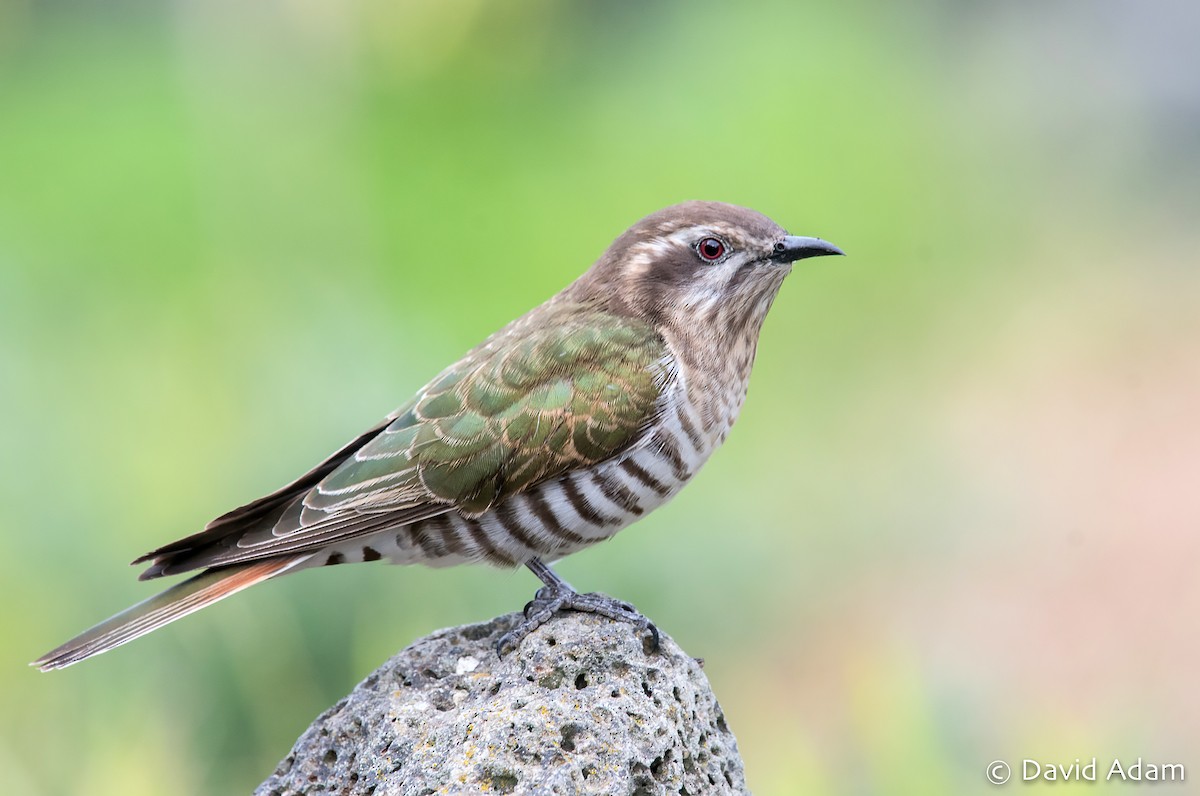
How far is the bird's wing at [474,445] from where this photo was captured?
16.3 ft

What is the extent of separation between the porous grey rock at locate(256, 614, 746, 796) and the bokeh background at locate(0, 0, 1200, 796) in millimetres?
1941

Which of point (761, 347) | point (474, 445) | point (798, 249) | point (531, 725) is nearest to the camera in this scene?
point (531, 725)

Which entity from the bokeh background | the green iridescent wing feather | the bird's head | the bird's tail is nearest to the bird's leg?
the green iridescent wing feather

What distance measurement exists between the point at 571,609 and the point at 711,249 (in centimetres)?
143

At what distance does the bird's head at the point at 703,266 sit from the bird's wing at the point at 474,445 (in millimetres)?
199

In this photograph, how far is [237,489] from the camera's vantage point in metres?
7.49

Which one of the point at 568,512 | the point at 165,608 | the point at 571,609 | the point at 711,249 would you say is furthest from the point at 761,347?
the point at 165,608

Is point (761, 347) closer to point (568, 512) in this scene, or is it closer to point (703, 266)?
point (703, 266)

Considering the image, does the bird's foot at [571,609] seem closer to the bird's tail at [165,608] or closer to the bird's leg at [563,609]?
the bird's leg at [563,609]

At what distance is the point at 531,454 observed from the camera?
Answer: 16.3 ft

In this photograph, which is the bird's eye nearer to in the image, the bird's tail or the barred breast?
the barred breast

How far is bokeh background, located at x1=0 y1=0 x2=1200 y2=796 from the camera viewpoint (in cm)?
681

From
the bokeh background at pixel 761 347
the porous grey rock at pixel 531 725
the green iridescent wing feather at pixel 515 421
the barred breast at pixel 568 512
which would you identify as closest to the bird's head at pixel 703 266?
the green iridescent wing feather at pixel 515 421

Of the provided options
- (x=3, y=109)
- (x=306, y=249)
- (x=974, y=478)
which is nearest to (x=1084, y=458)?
(x=974, y=478)
